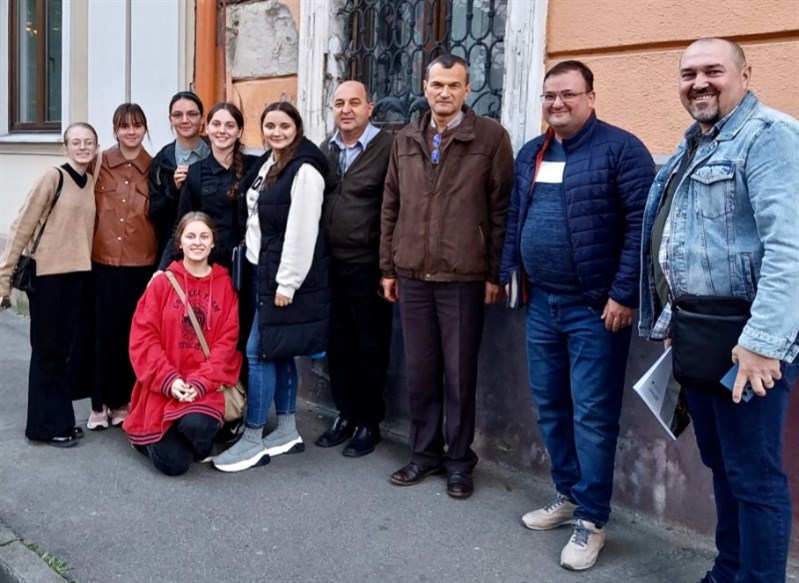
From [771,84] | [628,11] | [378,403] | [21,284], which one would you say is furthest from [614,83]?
[21,284]

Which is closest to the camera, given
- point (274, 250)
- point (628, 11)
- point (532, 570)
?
point (532, 570)

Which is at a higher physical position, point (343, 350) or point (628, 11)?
point (628, 11)

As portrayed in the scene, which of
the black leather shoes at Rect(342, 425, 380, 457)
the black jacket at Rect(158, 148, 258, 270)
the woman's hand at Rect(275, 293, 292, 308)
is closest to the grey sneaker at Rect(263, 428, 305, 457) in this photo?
the black leather shoes at Rect(342, 425, 380, 457)

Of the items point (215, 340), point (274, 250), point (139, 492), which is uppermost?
point (274, 250)

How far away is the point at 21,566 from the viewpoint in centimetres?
341

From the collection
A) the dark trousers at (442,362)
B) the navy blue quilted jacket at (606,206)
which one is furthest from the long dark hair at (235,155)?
the navy blue quilted jacket at (606,206)

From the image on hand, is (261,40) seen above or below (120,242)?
above

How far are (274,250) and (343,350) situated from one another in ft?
2.34

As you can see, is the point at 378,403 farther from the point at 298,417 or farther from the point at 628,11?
the point at 628,11

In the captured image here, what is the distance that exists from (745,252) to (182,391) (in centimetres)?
273

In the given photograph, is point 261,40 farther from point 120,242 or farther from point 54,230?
point 54,230

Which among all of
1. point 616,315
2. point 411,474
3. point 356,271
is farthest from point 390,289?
point 616,315

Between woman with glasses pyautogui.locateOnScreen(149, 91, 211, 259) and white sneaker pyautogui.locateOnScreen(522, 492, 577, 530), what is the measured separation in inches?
97.2

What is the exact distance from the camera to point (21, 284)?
455 centimetres
